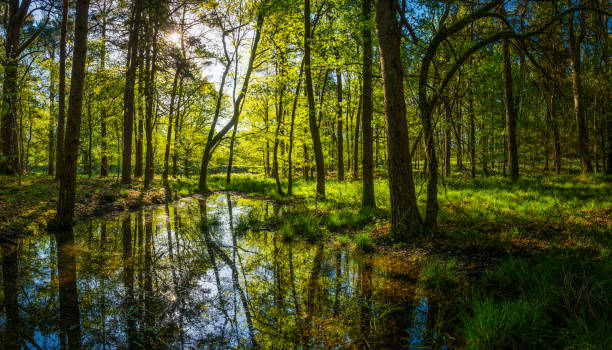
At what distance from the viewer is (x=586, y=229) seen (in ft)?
16.6

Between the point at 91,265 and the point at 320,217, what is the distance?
5.38 meters

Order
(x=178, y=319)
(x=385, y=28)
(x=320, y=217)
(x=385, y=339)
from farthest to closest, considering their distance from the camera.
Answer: (x=320, y=217), (x=385, y=28), (x=178, y=319), (x=385, y=339)

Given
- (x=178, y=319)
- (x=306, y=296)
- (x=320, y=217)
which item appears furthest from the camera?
(x=320, y=217)

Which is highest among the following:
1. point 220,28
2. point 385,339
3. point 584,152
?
point 220,28

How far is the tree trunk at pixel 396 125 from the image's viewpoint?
5.52 m

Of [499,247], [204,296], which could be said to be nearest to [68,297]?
→ [204,296]

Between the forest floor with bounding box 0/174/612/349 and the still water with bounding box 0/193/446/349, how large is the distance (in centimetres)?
49

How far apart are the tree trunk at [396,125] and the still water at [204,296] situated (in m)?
1.09

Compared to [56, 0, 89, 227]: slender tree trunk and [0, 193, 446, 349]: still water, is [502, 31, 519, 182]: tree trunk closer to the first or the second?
[0, 193, 446, 349]: still water

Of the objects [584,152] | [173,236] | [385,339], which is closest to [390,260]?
[385,339]

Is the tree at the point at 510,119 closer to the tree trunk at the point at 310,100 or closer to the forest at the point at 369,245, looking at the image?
the forest at the point at 369,245

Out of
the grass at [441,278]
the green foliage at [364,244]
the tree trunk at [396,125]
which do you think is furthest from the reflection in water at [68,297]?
the tree trunk at [396,125]

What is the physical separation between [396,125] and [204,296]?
4593mm

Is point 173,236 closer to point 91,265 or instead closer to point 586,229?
point 91,265
